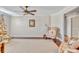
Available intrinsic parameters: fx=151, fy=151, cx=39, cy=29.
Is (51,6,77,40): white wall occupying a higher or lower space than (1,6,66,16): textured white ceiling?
lower

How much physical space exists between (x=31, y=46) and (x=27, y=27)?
0.29 m

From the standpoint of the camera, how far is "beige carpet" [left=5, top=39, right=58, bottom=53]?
86.6 inches

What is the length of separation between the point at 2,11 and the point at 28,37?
1.75 feet

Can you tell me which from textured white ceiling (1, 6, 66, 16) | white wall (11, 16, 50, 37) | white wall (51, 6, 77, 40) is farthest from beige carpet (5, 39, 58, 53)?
textured white ceiling (1, 6, 66, 16)

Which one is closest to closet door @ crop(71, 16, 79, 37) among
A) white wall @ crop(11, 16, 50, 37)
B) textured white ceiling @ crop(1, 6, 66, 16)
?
textured white ceiling @ crop(1, 6, 66, 16)

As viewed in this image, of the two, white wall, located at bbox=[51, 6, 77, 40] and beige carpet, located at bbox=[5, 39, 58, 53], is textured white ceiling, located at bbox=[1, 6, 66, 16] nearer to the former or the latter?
white wall, located at bbox=[51, 6, 77, 40]

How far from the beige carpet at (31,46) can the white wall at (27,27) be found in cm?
10

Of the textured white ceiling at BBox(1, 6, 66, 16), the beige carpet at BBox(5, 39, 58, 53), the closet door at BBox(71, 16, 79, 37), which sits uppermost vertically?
Answer: the textured white ceiling at BBox(1, 6, 66, 16)

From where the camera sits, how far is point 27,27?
223cm

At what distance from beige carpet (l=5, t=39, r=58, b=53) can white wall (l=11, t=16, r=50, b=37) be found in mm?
103

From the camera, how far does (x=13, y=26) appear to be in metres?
2.21
